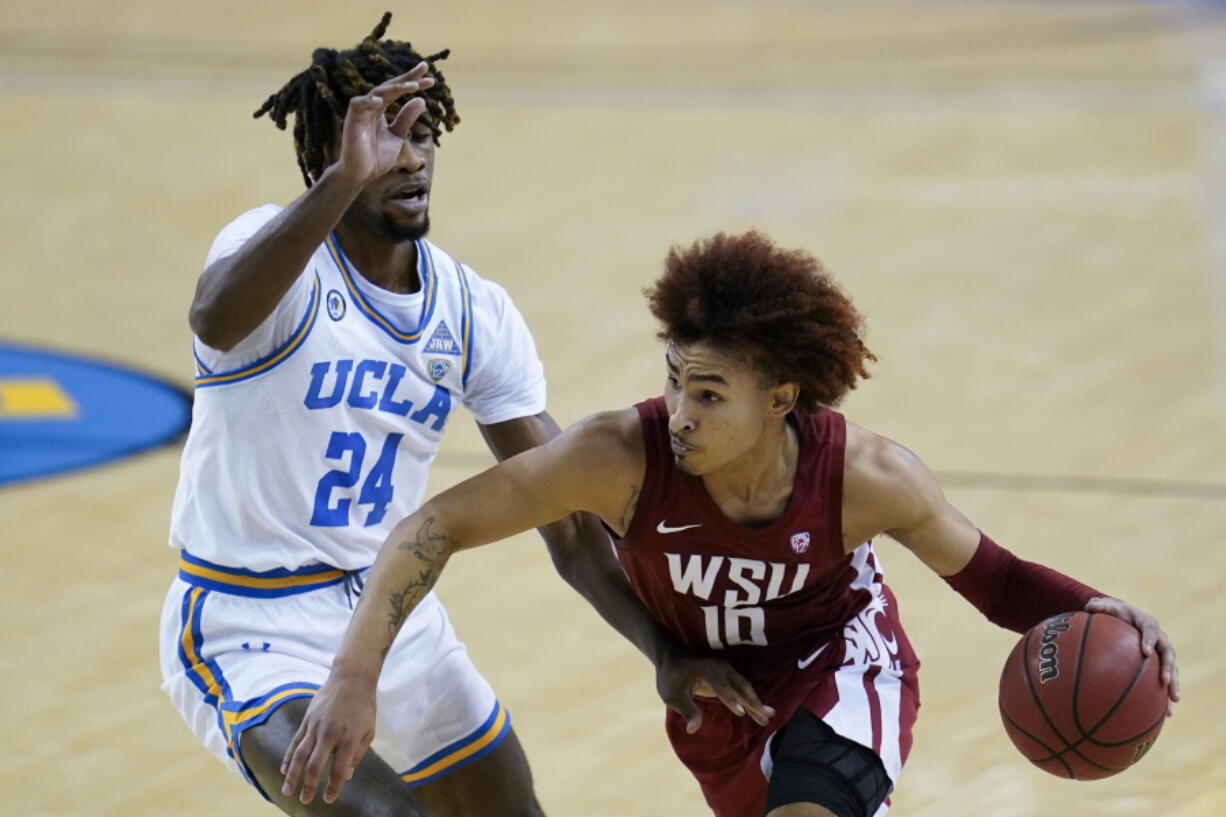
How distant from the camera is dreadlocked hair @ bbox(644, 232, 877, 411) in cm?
393

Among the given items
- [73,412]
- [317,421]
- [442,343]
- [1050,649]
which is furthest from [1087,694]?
[73,412]

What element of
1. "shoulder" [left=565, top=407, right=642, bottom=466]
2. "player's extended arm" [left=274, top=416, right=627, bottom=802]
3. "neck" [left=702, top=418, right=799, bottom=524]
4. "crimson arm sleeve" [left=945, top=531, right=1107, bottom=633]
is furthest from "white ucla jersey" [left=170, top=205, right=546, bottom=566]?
"crimson arm sleeve" [left=945, top=531, right=1107, bottom=633]

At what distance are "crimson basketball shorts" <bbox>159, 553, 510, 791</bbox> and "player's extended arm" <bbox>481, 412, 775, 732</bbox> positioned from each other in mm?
393

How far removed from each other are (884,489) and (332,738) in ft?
4.40

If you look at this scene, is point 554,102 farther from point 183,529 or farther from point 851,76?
point 183,529

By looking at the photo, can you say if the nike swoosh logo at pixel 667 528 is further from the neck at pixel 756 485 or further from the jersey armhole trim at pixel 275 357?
the jersey armhole trim at pixel 275 357

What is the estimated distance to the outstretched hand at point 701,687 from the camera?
4.19 m

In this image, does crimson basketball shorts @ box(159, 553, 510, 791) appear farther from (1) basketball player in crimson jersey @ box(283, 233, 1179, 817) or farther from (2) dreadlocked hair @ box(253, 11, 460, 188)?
(2) dreadlocked hair @ box(253, 11, 460, 188)

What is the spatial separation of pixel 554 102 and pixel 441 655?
33.3 feet

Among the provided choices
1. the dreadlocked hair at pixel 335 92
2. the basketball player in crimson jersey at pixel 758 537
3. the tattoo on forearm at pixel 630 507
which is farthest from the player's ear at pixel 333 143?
the tattoo on forearm at pixel 630 507

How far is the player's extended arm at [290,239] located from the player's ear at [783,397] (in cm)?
102

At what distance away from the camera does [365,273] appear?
4.52 meters

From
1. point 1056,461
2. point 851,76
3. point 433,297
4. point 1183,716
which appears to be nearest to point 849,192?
point 851,76

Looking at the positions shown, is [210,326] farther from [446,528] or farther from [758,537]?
[758,537]
